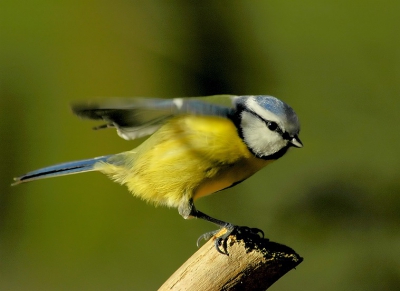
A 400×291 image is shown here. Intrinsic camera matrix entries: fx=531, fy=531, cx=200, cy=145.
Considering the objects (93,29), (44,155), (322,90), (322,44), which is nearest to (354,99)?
(322,90)

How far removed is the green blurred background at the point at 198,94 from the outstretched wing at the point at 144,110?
2.26 feet

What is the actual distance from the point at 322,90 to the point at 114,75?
0.74 metres

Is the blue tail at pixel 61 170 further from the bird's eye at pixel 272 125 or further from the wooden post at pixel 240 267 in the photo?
the wooden post at pixel 240 267

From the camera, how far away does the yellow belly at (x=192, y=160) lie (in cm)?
111

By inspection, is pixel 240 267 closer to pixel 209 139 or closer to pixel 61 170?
pixel 209 139

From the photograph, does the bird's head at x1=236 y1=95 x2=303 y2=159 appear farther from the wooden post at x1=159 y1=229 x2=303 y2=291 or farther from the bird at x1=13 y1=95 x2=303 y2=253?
the wooden post at x1=159 y1=229 x2=303 y2=291

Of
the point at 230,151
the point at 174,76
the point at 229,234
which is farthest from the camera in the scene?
the point at 174,76

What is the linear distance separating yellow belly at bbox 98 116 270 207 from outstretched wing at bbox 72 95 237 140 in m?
0.04

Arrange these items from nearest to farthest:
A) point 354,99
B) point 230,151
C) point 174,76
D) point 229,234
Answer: point 229,234, point 230,151, point 354,99, point 174,76

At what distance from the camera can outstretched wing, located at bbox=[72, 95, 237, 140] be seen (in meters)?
0.93

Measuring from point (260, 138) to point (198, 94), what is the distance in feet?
2.44

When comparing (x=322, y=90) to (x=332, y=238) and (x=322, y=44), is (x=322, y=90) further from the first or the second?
(x=332, y=238)

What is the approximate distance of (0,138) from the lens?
1940 millimetres

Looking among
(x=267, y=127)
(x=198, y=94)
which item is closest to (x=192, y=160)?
(x=267, y=127)
